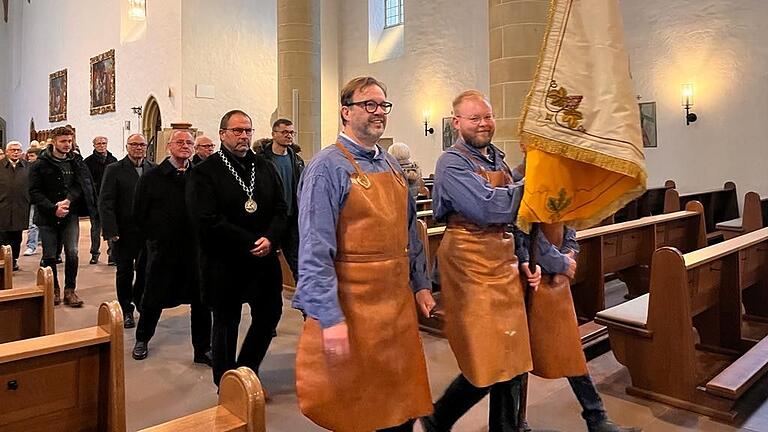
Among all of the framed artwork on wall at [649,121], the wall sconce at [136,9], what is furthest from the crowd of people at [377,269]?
the wall sconce at [136,9]

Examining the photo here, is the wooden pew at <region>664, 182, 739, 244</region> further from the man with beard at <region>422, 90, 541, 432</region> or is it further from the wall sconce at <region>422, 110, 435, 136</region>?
the man with beard at <region>422, 90, 541, 432</region>

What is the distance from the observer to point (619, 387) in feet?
12.2

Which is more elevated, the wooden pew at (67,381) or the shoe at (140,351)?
the wooden pew at (67,381)

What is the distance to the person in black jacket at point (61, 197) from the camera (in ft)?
17.6

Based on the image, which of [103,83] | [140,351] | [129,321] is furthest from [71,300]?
[103,83]

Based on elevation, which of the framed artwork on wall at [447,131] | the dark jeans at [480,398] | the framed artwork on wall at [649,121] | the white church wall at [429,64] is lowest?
the dark jeans at [480,398]

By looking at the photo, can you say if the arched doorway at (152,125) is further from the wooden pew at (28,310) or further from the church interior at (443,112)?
the wooden pew at (28,310)

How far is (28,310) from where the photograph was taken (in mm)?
2672

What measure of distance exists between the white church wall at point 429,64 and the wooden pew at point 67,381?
1143 centimetres

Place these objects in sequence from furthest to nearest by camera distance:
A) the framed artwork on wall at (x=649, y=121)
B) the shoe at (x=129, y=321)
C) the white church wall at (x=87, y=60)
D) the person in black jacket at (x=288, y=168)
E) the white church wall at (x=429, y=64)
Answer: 1. the white church wall at (x=87, y=60)
2. the white church wall at (x=429, y=64)
3. the framed artwork on wall at (x=649, y=121)
4. the shoe at (x=129, y=321)
5. the person in black jacket at (x=288, y=168)

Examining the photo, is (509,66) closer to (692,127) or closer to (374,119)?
(692,127)

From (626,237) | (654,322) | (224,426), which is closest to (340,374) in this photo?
(224,426)

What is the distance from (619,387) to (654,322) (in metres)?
0.52

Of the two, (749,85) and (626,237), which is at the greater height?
(749,85)
